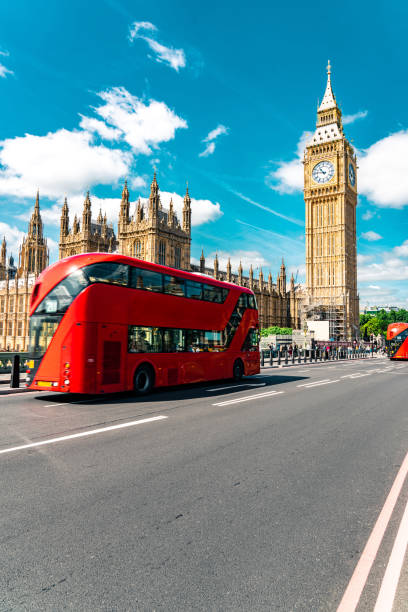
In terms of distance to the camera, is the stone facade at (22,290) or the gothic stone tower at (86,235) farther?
the stone facade at (22,290)

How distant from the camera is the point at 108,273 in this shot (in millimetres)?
11133

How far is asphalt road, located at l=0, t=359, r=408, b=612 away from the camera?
2.63 metres

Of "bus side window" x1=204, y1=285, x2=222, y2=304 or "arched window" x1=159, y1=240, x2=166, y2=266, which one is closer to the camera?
"bus side window" x1=204, y1=285, x2=222, y2=304

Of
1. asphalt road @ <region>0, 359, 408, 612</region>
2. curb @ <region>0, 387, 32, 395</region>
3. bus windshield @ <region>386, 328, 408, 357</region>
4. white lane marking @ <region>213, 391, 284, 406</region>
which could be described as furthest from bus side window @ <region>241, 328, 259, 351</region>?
bus windshield @ <region>386, 328, 408, 357</region>

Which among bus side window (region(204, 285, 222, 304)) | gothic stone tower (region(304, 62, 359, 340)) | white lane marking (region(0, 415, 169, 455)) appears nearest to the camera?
white lane marking (region(0, 415, 169, 455))

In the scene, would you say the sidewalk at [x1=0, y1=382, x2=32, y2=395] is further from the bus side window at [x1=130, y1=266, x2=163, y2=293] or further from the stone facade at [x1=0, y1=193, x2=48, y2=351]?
the stone facade at [x1=0, y1=193, x2=48, y2=351]

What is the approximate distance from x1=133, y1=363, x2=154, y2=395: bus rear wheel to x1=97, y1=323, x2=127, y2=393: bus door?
0.65m

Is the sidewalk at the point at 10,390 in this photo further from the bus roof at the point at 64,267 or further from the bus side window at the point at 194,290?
the bus side window at the point at 194,290

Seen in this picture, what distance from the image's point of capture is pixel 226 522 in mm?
3607

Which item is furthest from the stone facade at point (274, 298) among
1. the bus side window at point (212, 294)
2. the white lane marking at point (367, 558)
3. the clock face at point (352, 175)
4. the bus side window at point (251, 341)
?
the white lane marking at point (367, 558)

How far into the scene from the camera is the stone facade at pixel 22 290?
247 ft

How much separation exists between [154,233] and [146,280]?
49.7m

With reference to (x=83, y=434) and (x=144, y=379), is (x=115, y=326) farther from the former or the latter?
(x=83, y=434)

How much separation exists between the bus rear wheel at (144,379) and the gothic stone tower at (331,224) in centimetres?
7197
